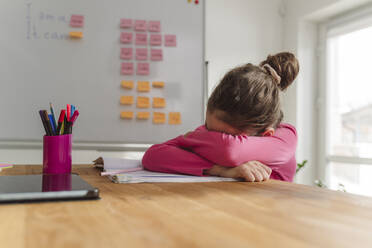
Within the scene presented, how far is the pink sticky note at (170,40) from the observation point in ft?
7.68

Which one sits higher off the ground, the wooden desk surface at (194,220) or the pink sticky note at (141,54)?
the pink sticky note at (141,54)

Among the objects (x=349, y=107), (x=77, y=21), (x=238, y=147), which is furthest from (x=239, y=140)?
(x=349, y=107)

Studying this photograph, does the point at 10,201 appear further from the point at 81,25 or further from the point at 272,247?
the point at 81,25

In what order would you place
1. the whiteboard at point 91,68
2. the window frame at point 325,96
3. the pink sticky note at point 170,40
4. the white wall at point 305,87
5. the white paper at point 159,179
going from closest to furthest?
the white paper at point 159,179, the whiteboard at point 91,68, the pink sticky note at point 170,40, the window frame at point 325,96, the white wall at point 305,87

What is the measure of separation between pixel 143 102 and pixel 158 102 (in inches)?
3.9

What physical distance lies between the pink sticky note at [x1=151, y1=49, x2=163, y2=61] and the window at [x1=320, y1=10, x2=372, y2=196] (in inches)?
59.1

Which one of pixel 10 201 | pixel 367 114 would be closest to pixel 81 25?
pixel 10 201

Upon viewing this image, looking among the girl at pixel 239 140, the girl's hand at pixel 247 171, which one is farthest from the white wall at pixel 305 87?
the girl's hand at pixel 247 171

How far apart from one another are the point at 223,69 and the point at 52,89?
4.49 feet

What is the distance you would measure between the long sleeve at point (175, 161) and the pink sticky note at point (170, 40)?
5.09 feet

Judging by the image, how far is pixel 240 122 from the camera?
81cm

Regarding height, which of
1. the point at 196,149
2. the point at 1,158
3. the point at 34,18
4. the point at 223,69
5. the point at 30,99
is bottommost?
the point at 1,158

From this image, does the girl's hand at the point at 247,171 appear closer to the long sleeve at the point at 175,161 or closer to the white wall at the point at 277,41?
the long sleeve at the point at 175,161

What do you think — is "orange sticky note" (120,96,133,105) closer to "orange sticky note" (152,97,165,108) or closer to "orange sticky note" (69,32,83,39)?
"orange sticky note" (152,97,165,108)
